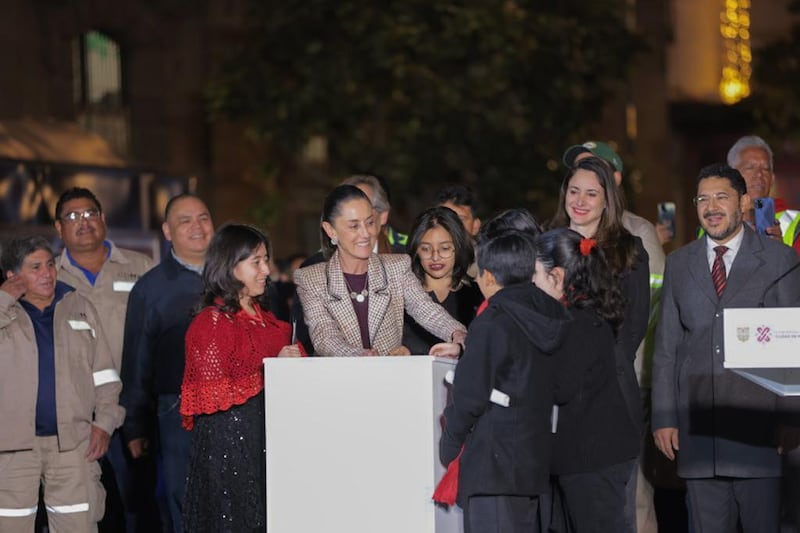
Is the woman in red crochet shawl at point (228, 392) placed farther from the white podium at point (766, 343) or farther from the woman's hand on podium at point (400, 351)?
the white podium at point (766, 343)

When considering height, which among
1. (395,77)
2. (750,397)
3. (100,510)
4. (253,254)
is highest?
(395,77)

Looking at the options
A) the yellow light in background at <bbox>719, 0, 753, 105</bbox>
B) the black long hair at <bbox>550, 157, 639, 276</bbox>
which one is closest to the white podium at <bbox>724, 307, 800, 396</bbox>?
the black long hair at <bbox>550, 157, 639, 276</bbox>

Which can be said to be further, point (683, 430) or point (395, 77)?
point (395, 77)

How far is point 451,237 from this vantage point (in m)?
9.66

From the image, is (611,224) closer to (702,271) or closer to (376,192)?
(702,271)

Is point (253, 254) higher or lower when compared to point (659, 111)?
lower

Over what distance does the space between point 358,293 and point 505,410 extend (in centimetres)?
133

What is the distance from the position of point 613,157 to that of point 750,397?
189 centimetres

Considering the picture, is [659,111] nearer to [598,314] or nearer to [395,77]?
[395,77]

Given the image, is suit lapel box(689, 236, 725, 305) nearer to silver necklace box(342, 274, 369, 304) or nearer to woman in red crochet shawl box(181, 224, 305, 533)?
silver necklace box(342, 274, 369, 304)

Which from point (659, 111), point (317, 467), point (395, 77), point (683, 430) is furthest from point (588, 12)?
point (317, 467)

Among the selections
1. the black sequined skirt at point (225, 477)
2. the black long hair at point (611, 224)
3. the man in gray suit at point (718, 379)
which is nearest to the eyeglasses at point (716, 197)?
the man in gray suit at point (718, 379)

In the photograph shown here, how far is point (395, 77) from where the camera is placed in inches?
771

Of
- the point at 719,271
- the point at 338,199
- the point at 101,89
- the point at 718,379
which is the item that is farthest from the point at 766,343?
the point at 101,89
